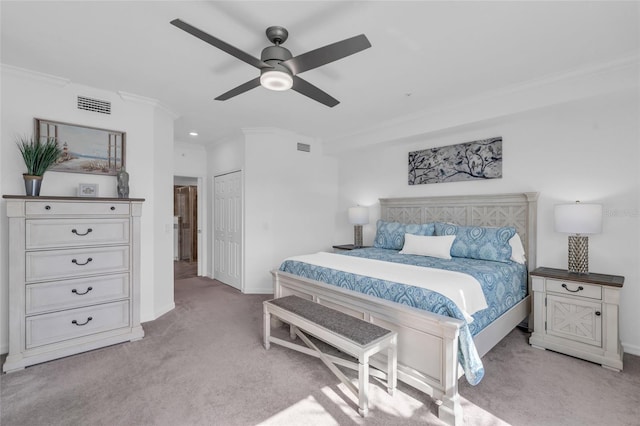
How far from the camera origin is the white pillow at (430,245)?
3447 mm

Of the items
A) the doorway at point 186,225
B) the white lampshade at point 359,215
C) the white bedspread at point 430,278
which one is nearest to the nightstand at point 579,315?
the white bedspread at point 430,278

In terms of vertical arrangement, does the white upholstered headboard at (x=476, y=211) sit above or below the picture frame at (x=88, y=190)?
below

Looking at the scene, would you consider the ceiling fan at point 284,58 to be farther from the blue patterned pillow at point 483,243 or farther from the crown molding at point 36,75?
the blue patterned pillow at point 483,243

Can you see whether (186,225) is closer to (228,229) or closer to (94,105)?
(228,229)

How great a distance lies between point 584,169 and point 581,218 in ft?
2.30

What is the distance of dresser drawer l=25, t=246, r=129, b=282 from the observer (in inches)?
101

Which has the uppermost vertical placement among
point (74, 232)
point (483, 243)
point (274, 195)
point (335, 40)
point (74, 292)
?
point (335, 40)

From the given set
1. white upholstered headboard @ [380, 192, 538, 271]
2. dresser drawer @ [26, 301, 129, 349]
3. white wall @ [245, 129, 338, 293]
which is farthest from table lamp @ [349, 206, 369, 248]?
dresser drawer @ [26, 301, 129, 349]

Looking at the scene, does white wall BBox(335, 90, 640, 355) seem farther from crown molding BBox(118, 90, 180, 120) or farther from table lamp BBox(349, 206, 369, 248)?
crown molding BBox(118, 90, 180, 120)

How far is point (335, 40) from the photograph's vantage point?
2.36 metres

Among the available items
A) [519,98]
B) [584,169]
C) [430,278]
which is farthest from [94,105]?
[584,169]

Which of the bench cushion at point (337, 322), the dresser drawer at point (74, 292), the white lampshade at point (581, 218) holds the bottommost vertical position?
the bench cushion at point (337, 322)

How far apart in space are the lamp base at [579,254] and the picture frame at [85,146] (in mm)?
4875

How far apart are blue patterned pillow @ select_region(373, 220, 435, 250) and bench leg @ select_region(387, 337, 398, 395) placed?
81.3 inches
